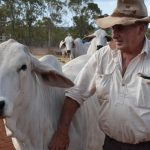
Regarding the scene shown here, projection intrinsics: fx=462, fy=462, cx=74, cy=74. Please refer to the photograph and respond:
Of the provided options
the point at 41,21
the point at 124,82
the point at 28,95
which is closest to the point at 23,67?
the point at 28,95

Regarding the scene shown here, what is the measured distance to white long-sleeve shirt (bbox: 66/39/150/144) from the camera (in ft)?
11.4

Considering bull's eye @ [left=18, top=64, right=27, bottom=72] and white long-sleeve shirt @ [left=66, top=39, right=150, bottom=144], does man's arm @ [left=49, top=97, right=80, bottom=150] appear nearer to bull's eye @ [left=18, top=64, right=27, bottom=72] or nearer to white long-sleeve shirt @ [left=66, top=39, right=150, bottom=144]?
white long-sleeve shirt @ [left=66, top=39, right=150, bottom=144]

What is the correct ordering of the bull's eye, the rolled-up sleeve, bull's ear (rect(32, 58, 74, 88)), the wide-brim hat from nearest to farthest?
1. the bull's eye
2. the wide-brim hat
3. bull's ear (rect(32, 58, 74, 88))
4. the rolled-up sleeve

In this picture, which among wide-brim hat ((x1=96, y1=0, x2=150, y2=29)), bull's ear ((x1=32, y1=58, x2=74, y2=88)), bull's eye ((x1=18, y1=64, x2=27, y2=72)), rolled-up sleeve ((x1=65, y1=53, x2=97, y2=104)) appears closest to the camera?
bull's eye ((x1=18, y1=64, x2=27, y2=72))

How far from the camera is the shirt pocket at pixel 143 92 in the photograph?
3.47 metres

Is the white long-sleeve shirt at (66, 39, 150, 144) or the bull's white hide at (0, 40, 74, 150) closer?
the bull's white hide at (0, 40, 74, 150)

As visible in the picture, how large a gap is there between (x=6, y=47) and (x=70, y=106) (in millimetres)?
755

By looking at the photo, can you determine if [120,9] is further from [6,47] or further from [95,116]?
[95,116]

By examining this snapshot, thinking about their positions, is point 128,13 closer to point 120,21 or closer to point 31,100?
point 120,21

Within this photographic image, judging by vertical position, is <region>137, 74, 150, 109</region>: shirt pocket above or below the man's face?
below

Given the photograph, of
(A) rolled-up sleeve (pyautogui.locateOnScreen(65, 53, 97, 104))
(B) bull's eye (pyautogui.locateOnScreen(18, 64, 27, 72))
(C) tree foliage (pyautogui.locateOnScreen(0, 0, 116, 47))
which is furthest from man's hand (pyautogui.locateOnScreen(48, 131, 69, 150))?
(C) tree foliage (pyautogui.locateOnScreen(0, 0, 116, 47))

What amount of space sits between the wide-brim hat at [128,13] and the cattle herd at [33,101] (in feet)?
1.99

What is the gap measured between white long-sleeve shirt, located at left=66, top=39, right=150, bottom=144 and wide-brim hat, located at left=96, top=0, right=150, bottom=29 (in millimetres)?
228

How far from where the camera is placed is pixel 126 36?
3502 mm
